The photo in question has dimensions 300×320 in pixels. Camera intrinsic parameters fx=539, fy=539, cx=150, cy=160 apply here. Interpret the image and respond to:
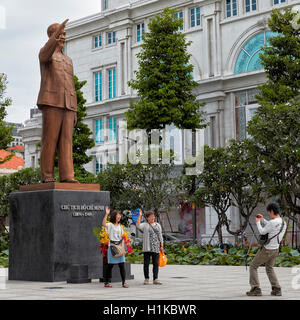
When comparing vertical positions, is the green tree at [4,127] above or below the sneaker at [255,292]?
above

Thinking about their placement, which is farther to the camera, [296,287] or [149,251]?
[149,251]

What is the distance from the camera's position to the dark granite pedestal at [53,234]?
41.7ft

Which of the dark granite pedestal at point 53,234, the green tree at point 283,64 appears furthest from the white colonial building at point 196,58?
the dark granite pedestal at point 53,234

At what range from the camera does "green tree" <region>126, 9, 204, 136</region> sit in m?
26.8

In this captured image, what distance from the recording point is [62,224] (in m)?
12.9

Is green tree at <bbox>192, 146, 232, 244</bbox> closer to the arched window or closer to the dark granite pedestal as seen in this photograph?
the arched window

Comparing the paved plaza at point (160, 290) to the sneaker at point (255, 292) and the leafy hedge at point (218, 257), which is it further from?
the leafy hedge at point (218, 257)

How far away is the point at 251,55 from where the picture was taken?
A: 34.5 m

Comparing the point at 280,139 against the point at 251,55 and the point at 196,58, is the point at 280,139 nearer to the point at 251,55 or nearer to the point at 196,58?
the point at 251,55

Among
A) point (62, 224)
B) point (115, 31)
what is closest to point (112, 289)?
point (62, 224)

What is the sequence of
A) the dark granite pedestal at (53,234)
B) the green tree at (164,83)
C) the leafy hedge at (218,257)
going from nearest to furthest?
the dark granite pedestal at (53,234) → the leafy hedge at (218,257) → the green tree at (164,83)

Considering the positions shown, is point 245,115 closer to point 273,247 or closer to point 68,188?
point 68,188

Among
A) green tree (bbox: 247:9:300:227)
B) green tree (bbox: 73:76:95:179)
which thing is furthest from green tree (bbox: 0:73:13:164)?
green tree (bbox: 247:9:300:227)

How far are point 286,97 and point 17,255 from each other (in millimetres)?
14192
